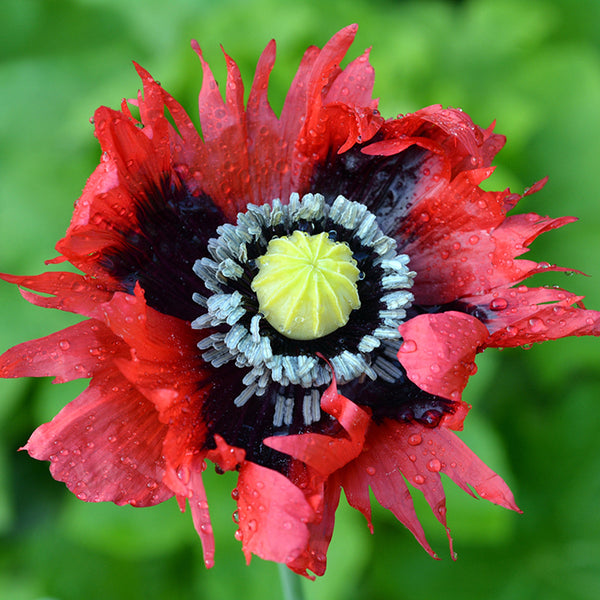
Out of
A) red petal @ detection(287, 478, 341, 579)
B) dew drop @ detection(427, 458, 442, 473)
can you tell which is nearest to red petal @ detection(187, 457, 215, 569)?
red petal @ detection(287, 478, 341, 579)

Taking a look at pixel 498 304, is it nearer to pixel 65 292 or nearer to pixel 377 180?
pixel 377 180

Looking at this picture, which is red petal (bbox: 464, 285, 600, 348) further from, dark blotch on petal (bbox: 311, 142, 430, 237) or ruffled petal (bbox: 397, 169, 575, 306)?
dark blotch on petal (bbox: 311, 142, 430, 237)

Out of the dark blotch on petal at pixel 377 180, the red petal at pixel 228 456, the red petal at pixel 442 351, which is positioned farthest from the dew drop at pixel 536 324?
the red petal at pixel 228 456

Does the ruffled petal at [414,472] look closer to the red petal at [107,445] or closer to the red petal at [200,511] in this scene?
the red petal at [200,511]

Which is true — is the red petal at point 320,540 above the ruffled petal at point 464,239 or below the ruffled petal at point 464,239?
below

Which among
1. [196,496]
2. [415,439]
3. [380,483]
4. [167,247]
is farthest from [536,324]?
[167,247]
